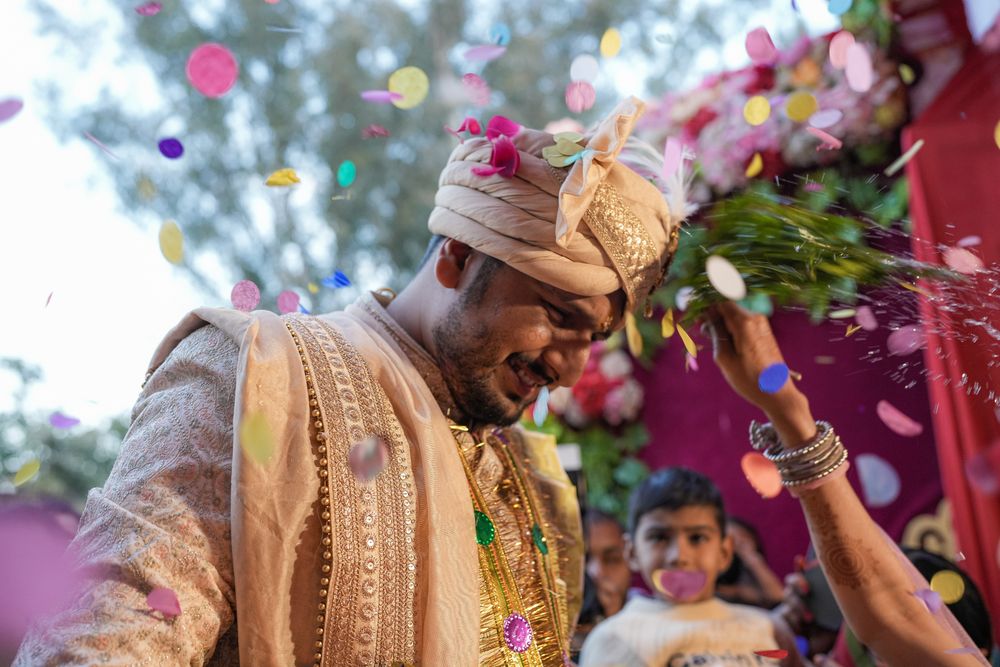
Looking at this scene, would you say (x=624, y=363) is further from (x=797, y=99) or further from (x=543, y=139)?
(x=543, y=139)

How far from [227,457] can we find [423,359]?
1.80ft

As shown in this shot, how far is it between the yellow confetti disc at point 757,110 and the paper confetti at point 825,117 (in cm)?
20

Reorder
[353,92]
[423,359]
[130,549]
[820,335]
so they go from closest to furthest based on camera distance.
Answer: [130,549], [423,359], [820,335], [353,92]

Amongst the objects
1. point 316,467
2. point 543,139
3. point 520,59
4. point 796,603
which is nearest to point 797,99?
point 796,603

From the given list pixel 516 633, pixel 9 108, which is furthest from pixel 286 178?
pixel 516 633

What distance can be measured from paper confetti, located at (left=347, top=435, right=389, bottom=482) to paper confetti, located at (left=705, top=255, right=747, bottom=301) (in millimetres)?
725

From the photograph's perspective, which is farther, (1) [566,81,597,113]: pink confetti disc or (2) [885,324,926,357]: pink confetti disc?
(1) [566,81,597,113]: pink confetti disc

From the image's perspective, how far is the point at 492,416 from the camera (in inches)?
77.0

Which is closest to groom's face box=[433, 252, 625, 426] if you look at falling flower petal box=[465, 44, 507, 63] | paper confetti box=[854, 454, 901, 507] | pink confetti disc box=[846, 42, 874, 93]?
falling flower petal box=[465, 44, 507, 63]

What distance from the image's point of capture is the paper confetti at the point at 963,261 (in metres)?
1.71

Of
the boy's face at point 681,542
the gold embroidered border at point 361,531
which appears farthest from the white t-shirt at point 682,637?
the gold embroidered border at point 361,531

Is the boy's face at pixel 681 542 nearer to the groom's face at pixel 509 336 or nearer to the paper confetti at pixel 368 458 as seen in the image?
the groom's face at pixel 509 336

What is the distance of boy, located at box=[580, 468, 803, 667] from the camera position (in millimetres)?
2869

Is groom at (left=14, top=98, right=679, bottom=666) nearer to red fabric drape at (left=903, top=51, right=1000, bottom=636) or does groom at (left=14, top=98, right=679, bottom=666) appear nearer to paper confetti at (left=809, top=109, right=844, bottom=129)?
red fabric drape at (left=903, top=51, right=1000, bottom=636)
